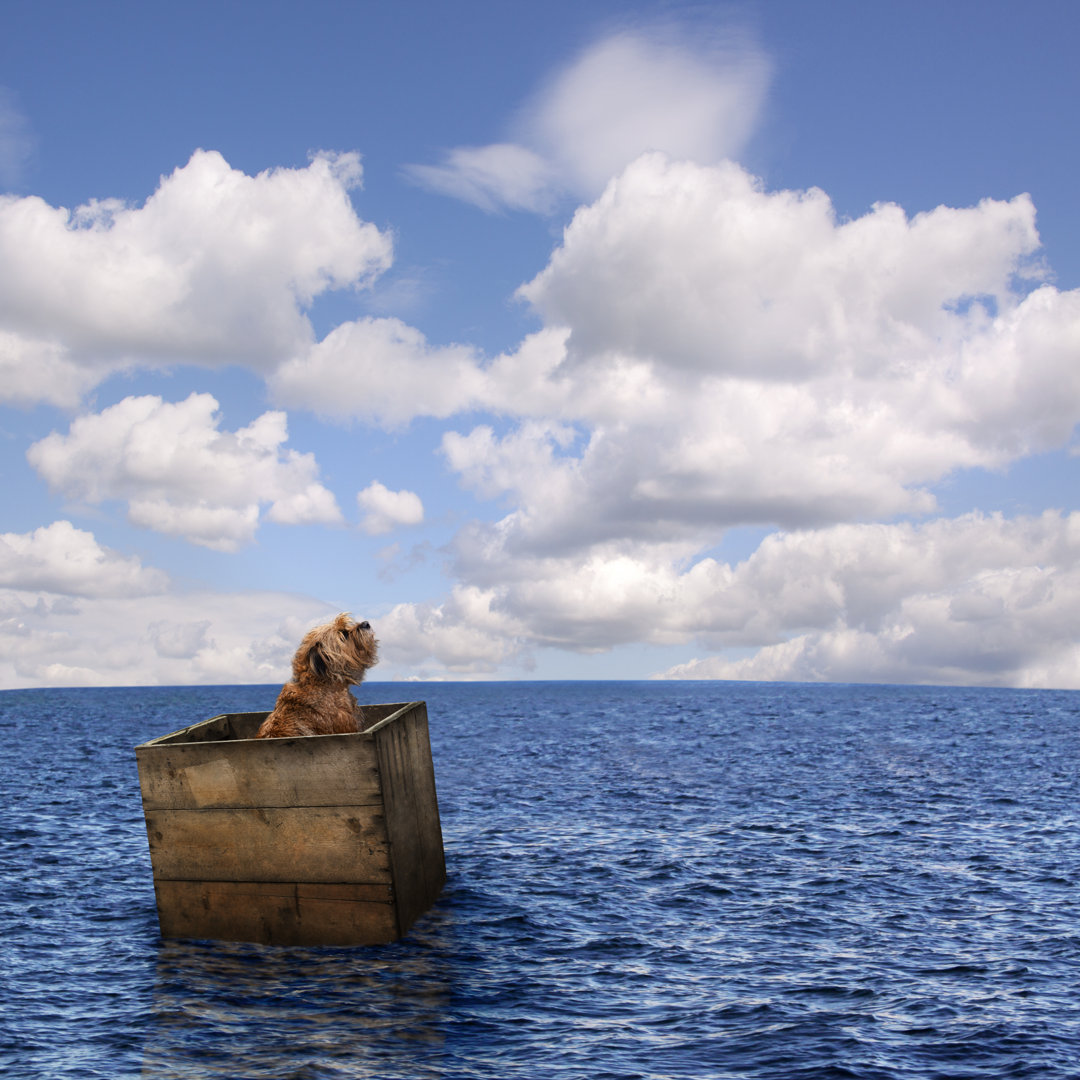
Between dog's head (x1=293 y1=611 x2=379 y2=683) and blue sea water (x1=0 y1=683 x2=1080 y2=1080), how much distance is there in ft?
8.91

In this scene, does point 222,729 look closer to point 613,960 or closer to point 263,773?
point 263,773

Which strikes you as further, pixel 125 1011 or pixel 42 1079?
pixel 125 1011

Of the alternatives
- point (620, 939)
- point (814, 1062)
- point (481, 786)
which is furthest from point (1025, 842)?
point (481, 786)

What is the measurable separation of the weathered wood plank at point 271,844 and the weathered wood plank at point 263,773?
0.11 metres

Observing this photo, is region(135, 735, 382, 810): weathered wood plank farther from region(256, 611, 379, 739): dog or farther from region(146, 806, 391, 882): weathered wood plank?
region(256, 611, 379, 739): dog

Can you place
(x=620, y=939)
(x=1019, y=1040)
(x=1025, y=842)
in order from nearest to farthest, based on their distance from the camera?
(x=1019, y=1040) < (x=620, y=939) < (x=1025, y=842)

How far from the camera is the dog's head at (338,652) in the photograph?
9.56 meters

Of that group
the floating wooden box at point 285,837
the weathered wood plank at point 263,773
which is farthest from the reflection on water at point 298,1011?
the weathered wood plank at point 263,773

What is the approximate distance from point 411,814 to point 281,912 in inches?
Result: 61.6

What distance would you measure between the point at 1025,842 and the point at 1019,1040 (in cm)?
946

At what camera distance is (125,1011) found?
7.99m

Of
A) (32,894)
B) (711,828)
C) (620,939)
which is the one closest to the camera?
(620,939)

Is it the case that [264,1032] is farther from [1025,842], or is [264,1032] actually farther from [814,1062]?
[1025,842]

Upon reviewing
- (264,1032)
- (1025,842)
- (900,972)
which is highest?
(264,1032)
